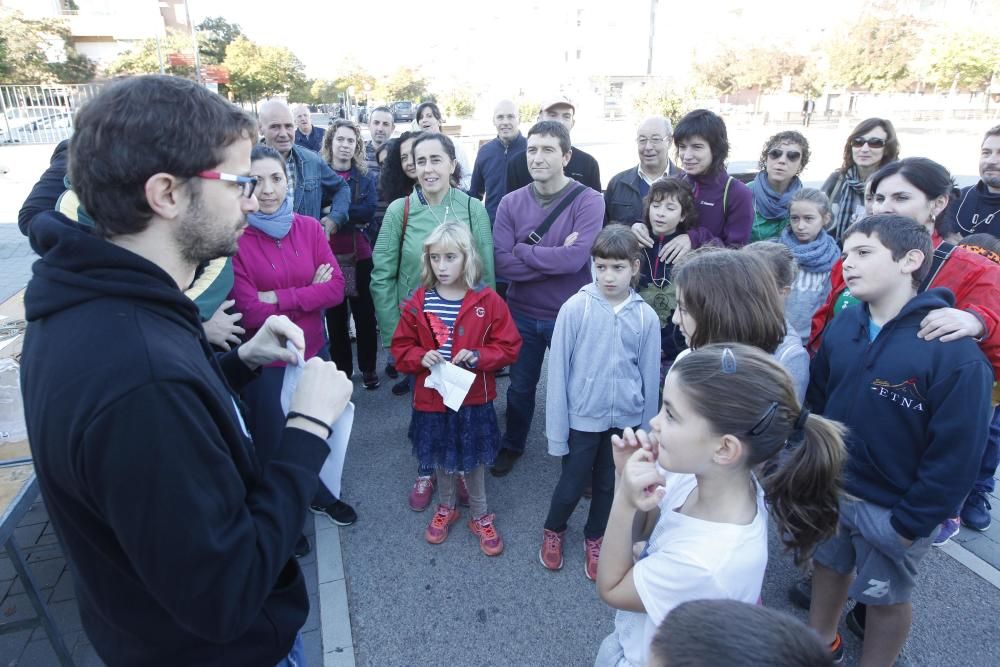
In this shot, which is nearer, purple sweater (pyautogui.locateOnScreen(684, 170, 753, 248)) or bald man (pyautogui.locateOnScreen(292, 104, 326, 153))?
purple sweater (pyautogui.locateOnScreen(684, 170, 753, 248))

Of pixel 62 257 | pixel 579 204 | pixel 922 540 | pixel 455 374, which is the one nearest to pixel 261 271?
pixel 455 374

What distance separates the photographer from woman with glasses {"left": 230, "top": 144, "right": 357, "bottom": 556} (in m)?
3.30

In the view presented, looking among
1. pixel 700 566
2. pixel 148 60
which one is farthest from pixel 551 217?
pixel 148 60

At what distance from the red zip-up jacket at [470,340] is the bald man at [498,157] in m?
2.20

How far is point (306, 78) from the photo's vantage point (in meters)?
47.9

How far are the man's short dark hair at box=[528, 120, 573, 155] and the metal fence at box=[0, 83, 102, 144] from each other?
2531 cm

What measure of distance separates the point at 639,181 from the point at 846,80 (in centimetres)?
4132

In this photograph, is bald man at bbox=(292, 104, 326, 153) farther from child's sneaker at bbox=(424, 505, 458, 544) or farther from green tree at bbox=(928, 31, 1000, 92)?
green tree at bbox=(928, 31, 1000, 92)

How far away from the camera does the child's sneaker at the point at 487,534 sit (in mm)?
3221

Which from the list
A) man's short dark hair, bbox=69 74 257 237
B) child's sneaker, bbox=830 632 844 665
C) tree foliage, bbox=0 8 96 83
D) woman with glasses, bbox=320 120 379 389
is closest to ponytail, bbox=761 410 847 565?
child's sneaker, bbox=830 632 844 665

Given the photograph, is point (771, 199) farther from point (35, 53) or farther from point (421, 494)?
point (35, 53)

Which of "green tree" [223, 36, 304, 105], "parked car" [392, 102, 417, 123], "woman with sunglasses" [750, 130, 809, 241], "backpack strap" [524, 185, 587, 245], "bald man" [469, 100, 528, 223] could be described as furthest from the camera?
"green tree" [223, 36, 304, 105]

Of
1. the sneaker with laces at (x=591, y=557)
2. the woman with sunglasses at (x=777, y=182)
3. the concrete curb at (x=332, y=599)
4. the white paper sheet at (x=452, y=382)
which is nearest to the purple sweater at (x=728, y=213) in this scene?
the woman with sunglasses at (x=777, y=182)

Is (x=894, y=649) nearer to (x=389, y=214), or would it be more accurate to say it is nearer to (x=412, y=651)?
(x=412, y=651)
